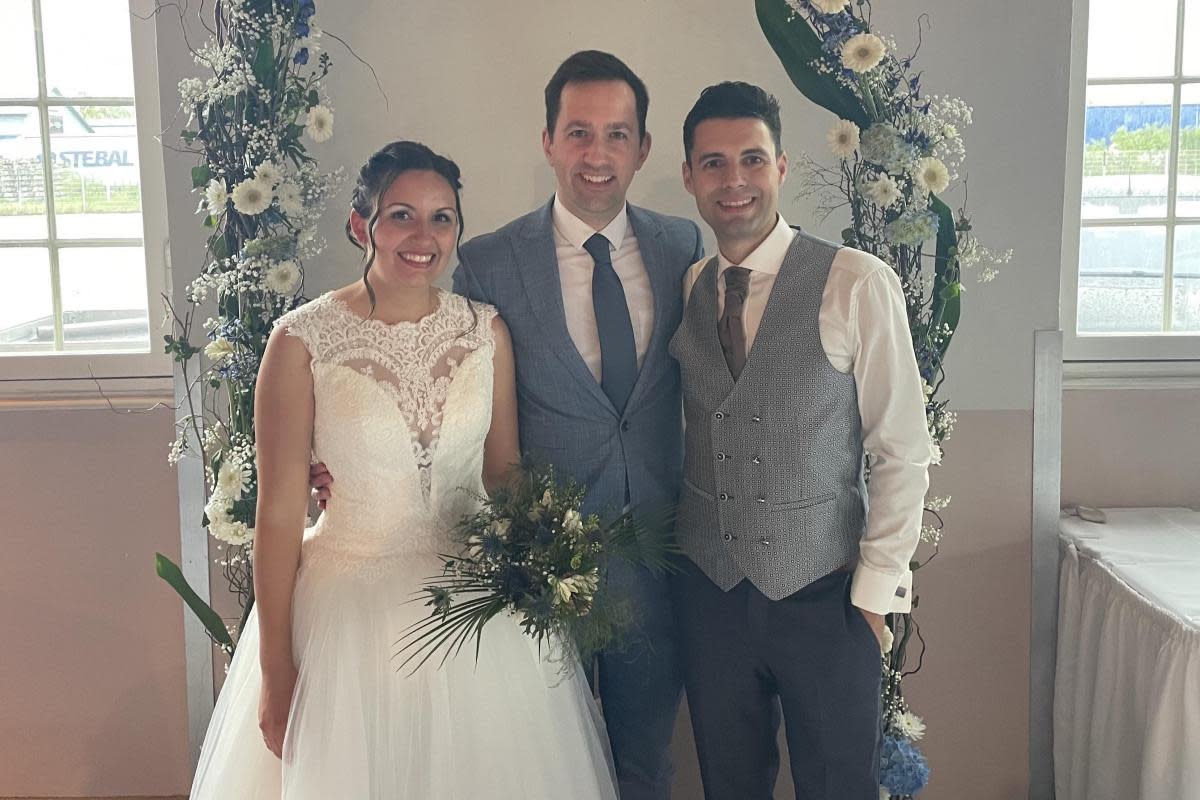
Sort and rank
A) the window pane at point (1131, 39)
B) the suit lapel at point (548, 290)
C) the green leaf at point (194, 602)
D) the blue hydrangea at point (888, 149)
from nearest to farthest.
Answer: the suit lapel at point (548, 290) → the blue hydrangea at point (888, 149) → the green leaf at point (194, 602) → the window pane at point (1131, 39)

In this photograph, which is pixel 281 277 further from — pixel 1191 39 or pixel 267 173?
pixel 1191 39

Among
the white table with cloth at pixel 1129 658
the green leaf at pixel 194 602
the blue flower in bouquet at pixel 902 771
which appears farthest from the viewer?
the green leaf at pixel 194 602

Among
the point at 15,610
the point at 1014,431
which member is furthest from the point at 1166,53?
the point at 15,610

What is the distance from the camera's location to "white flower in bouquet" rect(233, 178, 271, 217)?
90.8 inches

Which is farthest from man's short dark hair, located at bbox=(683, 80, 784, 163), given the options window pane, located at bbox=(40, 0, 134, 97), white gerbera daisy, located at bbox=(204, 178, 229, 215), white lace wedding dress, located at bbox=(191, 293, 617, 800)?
window pane, located at bbox=(40, 0, 134, 97)

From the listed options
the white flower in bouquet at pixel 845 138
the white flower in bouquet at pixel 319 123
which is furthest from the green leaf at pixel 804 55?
the white flower in bouquet at pixel 319 123

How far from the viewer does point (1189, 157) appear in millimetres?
2854

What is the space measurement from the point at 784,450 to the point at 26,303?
7.65 feet

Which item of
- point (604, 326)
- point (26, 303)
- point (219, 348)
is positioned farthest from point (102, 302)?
point (604, 326)

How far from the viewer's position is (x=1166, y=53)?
9.25 ft

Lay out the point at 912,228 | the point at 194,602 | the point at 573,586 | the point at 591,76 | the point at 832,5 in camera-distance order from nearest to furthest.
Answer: the point at 573,586
the point at 591,76
the point at 832,5
the point at 912,228
the point at 194,602

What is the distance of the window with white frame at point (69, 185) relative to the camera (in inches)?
113

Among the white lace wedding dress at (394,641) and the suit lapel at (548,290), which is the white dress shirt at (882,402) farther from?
the white lace wedding dress at (394,641)

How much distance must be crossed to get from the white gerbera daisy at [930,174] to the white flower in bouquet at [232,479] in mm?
1639
